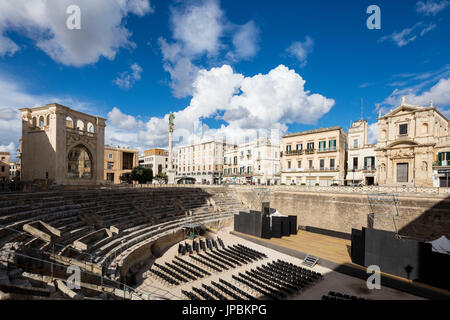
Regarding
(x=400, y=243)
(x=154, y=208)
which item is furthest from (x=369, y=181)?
(x=154, y=208)

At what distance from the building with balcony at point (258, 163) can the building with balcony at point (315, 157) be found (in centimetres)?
488

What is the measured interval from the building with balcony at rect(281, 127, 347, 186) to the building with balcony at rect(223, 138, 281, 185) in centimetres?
488

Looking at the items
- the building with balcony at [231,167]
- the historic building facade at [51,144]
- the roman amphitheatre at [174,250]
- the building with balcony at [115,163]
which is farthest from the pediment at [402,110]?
the building with balcony at [115,163]

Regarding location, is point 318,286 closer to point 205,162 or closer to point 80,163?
point 80,163

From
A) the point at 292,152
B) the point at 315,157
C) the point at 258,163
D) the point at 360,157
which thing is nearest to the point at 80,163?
the point at 258,163

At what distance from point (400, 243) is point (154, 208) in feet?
69.3

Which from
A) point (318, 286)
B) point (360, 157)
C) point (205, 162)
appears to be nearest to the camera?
point (318, 286)

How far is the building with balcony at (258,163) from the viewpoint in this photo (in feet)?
157

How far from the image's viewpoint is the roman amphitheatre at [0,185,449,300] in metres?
9.60

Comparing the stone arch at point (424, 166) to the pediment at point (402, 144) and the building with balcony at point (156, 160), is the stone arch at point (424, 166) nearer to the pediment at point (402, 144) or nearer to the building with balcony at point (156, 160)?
the pediment at point (402, 144)

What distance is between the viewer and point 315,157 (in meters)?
39.2

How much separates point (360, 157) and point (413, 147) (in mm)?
7195

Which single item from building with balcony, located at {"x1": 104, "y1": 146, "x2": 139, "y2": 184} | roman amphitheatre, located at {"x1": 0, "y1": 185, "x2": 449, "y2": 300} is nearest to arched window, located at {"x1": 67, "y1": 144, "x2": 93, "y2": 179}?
roman amphitheatre, located at {"x1": 0, "y1": 185, "x2": 449, "y2": 300}

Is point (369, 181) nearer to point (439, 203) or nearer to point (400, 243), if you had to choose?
point (439, 203)
